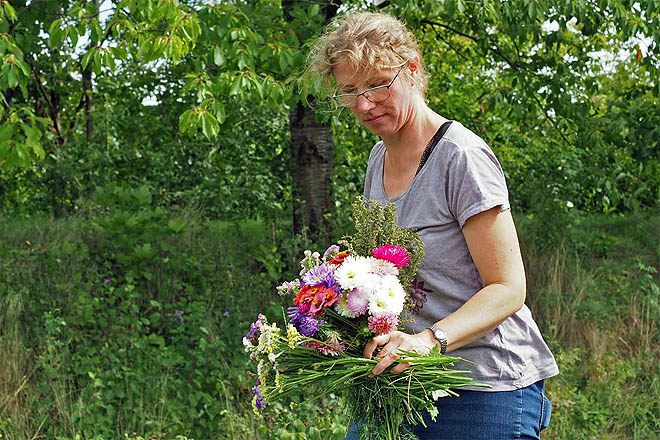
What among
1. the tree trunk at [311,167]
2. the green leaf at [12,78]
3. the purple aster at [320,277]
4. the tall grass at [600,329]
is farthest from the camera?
the tree trunk at [311,167]

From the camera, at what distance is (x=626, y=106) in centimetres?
568

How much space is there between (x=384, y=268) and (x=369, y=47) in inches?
22.1

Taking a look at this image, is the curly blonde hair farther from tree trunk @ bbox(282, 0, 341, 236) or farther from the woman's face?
tree trunk @ bbox(282, 0, 341, 236)

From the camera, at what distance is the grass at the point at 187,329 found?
13.8 ft

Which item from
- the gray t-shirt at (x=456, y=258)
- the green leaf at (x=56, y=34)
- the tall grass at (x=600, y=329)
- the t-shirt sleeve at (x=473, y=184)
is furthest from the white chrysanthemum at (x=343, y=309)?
the tall grass at (x=600, y=329)

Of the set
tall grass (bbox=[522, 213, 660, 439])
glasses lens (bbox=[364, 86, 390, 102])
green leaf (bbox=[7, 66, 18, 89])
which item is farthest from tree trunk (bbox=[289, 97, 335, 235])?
glasses lens (bbox=[364, 86, 390, 102])

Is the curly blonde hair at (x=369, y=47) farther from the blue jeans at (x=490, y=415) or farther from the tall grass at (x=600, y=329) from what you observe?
the tall grass at (x=600, y=329)

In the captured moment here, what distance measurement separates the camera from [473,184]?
1.65 metres

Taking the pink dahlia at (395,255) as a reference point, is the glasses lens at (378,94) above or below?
above

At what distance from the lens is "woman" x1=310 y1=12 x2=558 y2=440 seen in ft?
5.35

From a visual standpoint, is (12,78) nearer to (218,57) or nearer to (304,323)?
(218,57)

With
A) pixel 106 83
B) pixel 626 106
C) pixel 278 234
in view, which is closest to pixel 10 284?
pixel 278 234

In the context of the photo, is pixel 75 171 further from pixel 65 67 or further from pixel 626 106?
pixel 626 106

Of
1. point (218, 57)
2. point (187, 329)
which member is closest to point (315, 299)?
point (218, 57)
